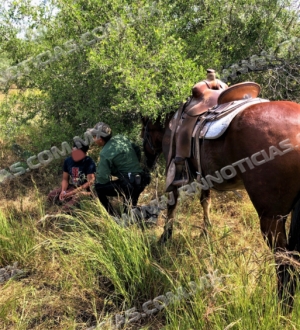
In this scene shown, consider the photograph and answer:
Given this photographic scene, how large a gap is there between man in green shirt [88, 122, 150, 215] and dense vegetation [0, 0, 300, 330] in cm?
41

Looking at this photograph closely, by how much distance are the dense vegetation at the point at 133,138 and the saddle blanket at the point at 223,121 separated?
2.49ft

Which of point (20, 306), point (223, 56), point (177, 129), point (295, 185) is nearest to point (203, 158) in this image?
point (177, 129)

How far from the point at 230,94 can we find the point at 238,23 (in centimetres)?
269

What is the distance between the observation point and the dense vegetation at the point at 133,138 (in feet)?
7.39

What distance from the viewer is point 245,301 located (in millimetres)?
1910

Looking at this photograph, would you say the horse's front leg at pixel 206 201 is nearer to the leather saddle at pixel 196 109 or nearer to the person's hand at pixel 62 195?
the leather saddle at pixel 196 109

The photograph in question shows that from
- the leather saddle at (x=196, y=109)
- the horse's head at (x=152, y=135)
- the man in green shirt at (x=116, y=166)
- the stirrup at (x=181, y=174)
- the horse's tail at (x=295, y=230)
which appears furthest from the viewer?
the horse's head at (x=152, y=135)

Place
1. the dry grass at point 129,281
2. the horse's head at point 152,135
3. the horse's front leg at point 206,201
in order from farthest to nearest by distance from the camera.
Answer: the horse's head at point 152,135, the horse's front leg at point 206,201, the dry grass at point 129,281

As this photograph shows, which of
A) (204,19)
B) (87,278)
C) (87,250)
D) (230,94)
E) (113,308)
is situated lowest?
(113,308)

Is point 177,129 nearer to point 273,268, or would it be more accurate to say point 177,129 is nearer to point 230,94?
point 230,94

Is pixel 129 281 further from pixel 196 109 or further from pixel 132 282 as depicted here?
pixel 196 109

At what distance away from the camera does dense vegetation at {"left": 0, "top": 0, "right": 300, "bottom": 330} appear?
2252mm

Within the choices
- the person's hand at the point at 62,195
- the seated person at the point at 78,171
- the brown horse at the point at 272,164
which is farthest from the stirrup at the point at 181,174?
the person's hand at the point at 62,195

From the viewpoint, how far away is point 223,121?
9.02 ft
